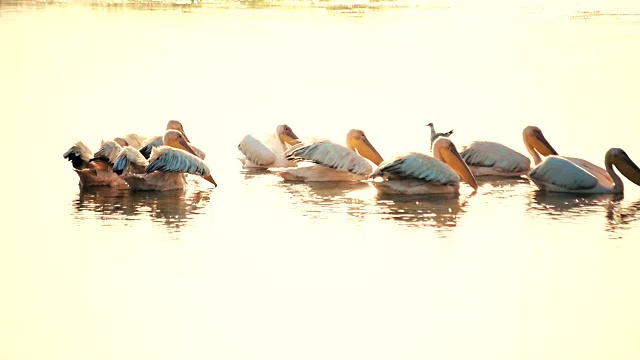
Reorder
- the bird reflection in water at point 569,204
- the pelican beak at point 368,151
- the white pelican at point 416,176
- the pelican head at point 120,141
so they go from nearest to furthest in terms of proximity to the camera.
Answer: the bird reflection in water at point 569,204 → the white pelican at point 416,176 → the pelican head at point 120,141 → the pelican beak at point 368,151

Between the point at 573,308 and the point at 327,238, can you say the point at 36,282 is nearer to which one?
the point at 327,238

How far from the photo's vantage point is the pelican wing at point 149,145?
30.9ft

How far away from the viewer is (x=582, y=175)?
29.5 ft

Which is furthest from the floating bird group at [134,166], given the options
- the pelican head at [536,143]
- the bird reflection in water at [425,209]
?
the pelican head at [536,143]

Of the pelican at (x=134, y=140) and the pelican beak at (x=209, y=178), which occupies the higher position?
the pelican at (x=134, y=140)

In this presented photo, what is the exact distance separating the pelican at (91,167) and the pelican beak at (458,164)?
2224 millimetres

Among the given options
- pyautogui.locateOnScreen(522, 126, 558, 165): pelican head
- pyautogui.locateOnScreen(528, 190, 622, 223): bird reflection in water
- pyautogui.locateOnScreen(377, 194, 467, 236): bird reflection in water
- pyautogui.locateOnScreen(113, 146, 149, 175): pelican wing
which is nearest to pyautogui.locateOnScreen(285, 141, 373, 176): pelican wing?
pyautogui.locateOnScreen(377, 194, 467, 236): bird reflection in water

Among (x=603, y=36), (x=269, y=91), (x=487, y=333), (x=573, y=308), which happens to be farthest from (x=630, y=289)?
(x=603, y=36)

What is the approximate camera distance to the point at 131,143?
9.74m

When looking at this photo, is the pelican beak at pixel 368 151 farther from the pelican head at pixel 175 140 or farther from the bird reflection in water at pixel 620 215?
the bird reflection in water at pixel 620 215

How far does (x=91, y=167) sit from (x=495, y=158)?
113 inches

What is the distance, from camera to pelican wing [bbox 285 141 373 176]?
934 centimetres

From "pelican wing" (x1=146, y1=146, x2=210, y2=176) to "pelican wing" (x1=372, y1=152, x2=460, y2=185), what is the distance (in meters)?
1.25

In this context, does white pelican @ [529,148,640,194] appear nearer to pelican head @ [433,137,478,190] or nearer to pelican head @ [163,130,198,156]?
pelican head @ [433,137,478,190]
